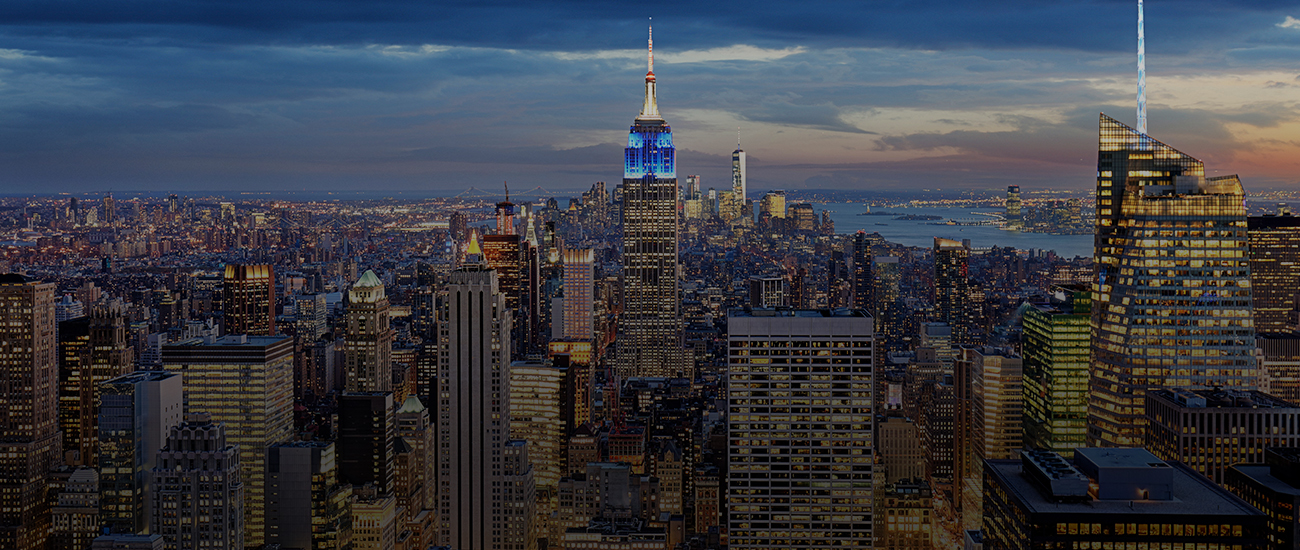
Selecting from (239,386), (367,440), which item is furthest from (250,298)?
(367,440)

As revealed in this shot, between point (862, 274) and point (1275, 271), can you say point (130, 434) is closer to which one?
point (862, 274)

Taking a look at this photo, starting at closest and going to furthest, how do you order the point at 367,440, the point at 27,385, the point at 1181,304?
the point at 1181,304, the point at 367,440, the point at 27,385

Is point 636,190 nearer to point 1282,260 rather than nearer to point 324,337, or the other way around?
point 324,337

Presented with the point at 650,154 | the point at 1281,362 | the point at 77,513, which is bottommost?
the point at 77,513

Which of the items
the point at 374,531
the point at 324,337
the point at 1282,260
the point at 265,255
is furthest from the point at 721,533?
the point at 265,255

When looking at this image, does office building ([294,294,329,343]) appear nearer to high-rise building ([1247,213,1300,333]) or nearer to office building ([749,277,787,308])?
office building ([749,277,787,308])
